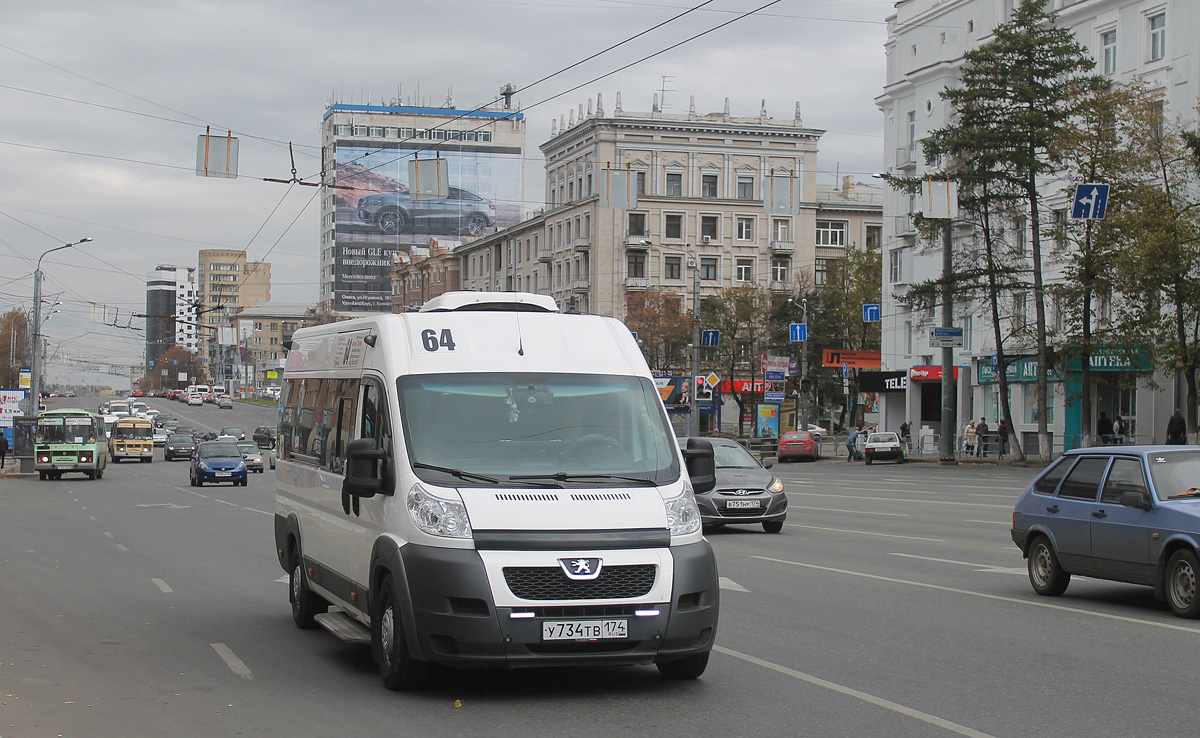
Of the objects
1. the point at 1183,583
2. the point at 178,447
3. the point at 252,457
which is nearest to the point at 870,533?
the point at 1183,583

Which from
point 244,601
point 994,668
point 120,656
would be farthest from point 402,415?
point 244,601

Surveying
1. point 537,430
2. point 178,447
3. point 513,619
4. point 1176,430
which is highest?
point 537,430

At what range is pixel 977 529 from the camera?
70.9 ft

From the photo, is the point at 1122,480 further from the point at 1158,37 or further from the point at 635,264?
the point at 635,264

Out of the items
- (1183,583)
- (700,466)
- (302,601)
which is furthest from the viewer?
(1183,583)

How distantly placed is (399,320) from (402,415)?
0.93m

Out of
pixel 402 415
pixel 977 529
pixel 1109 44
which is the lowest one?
pixel 977 529

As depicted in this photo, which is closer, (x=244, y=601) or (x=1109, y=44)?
(x=244, y=601)

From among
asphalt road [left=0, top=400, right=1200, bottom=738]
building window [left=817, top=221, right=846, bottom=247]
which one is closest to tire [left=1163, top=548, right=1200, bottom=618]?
asphalt road [left=0, top=400, right=1200, bottom=738]

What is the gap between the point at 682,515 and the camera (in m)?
8.25

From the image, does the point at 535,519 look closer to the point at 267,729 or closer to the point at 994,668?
the point at 267,729

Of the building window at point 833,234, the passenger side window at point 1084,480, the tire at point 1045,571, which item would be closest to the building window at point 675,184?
the building window at point 833,234

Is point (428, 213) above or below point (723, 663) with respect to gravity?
above

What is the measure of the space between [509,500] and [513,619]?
705 mm
